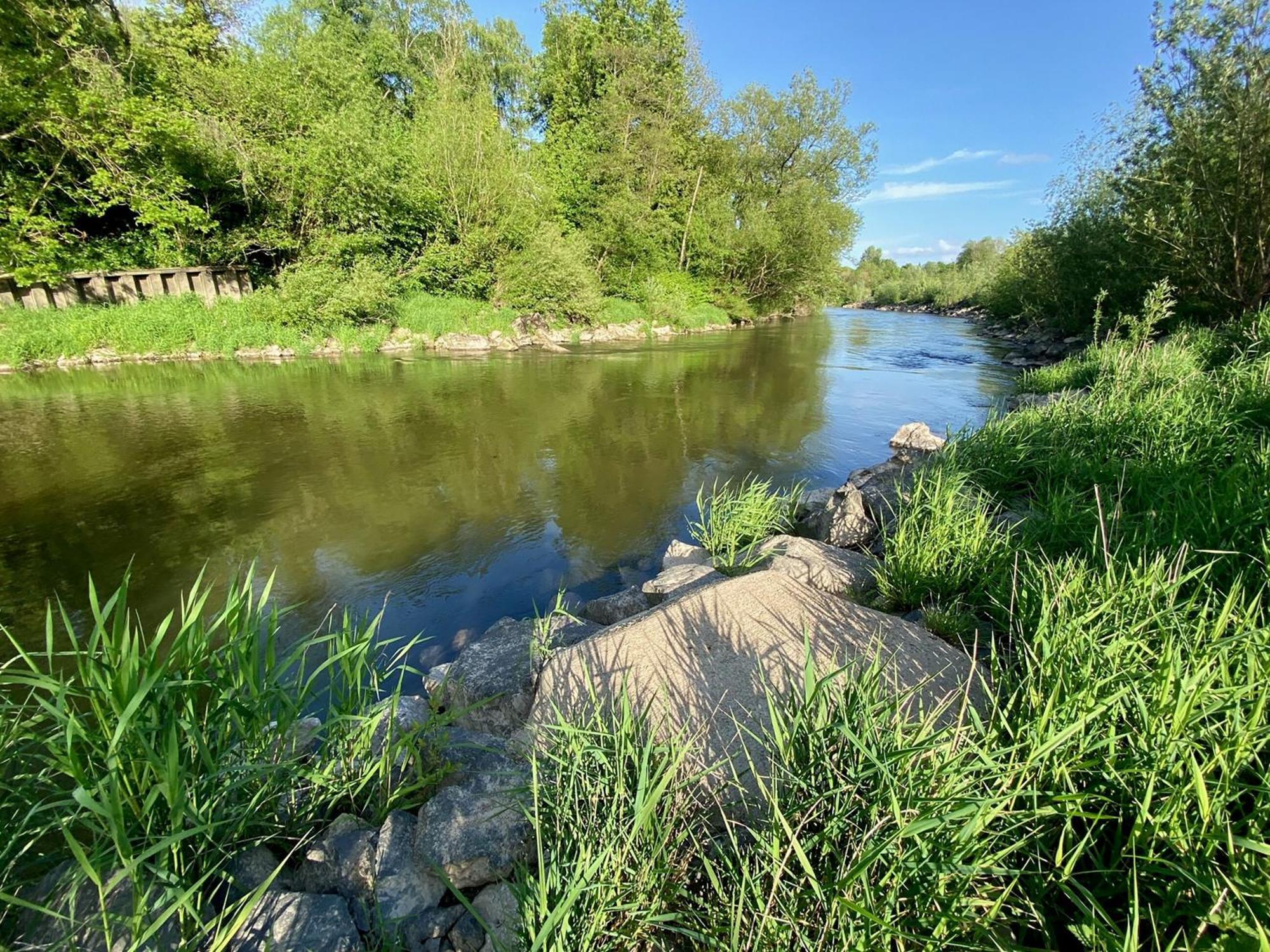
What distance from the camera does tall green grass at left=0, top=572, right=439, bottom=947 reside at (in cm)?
178

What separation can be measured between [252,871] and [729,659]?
2421 mm

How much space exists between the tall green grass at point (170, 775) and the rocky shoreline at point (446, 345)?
20671 millimetres

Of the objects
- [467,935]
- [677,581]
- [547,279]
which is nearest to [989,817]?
[467,935]

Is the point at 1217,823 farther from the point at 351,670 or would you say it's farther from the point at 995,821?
the point at 351,670

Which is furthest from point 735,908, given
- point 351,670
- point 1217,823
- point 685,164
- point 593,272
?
point 685,164

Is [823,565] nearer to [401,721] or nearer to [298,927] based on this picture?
[401,721]

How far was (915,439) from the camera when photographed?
10945 mm

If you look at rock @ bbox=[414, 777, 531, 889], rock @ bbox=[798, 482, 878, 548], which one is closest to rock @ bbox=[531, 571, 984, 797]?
rock @ bbox=[414, 777, 531, 889]

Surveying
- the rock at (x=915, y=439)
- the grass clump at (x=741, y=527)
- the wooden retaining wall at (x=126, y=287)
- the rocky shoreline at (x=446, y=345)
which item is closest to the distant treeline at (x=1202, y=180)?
the rock at (x=915, y=439)

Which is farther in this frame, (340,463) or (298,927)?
(340,463)

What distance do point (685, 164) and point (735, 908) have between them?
37.8 meters

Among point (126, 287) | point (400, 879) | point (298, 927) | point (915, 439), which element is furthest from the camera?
point (126, 287)

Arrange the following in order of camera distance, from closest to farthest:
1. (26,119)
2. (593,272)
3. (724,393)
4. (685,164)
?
(26,119) < (724,393) < (593,272) < (685,164)

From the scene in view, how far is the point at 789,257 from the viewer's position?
38281 millimetres
